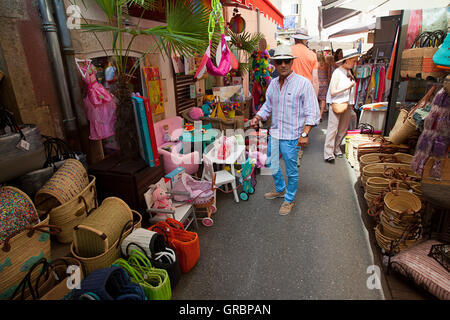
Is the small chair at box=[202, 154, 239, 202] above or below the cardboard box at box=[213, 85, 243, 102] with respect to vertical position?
below

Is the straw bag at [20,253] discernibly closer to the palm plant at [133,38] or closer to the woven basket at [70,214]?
the woven basket at [70,214]

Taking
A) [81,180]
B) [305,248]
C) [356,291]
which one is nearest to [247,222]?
[305,248]

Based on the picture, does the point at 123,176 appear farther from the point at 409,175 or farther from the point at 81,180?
the point at 409,175

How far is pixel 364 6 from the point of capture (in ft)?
15.1

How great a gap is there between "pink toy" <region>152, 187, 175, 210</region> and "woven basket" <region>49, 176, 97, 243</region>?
2.43 feet

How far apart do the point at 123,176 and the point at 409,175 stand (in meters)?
3.62

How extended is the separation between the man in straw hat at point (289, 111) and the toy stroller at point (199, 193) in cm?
107

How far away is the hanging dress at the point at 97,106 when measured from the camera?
11.5 ft

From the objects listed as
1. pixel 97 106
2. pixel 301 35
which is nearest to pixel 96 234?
pixel 97 106

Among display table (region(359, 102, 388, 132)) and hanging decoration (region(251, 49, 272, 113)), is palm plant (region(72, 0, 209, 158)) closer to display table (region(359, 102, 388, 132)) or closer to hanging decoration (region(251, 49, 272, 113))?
hanging decoration (region(251, 49, 272, 113))

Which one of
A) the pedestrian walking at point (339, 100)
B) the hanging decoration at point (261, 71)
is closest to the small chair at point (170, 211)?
the pedestrian walking at point (339, 100)

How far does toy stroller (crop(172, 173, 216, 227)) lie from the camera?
3.51 metres

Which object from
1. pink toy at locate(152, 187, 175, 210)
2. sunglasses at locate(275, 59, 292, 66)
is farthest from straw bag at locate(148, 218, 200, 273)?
sunglasses at locate(275, 59, 292, 66)

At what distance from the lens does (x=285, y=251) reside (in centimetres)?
312
